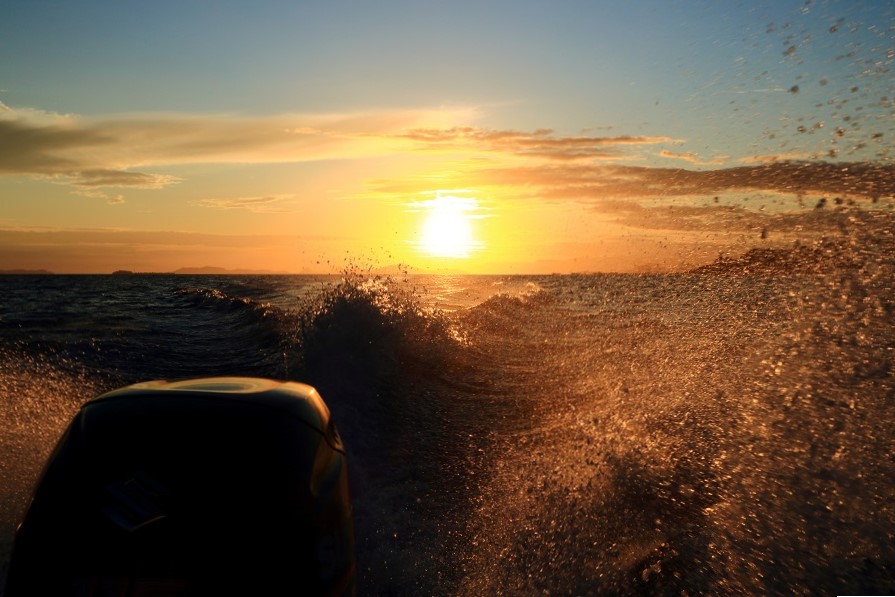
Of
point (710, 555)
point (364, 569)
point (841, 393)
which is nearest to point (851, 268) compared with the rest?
point (841, 393)

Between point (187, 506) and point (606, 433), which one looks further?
point (606, 433)

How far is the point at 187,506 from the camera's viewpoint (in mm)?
1857

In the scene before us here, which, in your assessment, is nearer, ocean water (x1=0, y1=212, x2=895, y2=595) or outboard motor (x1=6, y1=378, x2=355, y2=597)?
outboard motor (x1=6, y1=378, x2=355, y2=597)

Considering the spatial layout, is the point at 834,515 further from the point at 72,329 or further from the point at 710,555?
the point at 72,329

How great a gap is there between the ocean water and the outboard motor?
1600 millimetres

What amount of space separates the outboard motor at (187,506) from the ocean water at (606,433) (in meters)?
1.60

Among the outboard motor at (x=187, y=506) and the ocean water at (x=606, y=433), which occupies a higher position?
the outboard motor at (x=187, y=506)

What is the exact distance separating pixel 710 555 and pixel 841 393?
2256 mm

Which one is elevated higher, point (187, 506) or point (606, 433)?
point (187, 506)

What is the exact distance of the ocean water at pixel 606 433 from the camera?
3.22 metres

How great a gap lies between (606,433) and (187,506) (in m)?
4.20

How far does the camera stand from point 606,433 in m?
5.42

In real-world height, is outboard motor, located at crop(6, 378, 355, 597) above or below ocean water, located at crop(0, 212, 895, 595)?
above

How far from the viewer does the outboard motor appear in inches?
69.1
